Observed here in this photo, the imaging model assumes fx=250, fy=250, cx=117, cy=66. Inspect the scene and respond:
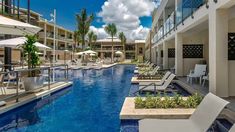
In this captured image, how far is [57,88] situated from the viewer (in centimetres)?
1198

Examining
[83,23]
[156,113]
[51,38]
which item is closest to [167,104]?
[156,113]

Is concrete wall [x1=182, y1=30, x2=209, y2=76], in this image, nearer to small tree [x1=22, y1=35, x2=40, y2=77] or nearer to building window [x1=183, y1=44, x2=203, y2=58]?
building window [x1=183, y1=44, x2=203, y2=58]

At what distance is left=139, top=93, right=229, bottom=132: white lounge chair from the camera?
14.3ft

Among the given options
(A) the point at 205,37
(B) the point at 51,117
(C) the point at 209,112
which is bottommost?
(B) the point at 51,117

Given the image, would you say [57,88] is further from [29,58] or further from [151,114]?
[151,114]

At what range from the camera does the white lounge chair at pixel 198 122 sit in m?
4.34

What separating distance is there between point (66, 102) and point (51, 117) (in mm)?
2311

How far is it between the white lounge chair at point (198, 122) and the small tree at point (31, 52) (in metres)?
6.85

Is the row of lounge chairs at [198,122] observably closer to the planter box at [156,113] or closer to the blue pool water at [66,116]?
the planter box at [156,113]

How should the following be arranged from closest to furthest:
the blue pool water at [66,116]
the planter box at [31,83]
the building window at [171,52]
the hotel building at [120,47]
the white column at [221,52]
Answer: the blue pool water at [66,116] → the white column at [221,52] → the planter box at [31,83] → the building window at [171,52] → the hotel building at [120,47]

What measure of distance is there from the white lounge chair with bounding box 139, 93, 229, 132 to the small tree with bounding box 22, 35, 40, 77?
6.85 meters

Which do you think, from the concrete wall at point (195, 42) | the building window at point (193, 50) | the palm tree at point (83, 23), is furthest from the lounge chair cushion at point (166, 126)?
the palm tree at point (83, 23)

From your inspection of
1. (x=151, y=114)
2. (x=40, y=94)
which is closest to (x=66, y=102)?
(x=40, y=94)

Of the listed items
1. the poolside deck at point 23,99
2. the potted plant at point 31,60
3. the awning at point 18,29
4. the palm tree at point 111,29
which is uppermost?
the palm tree at point 111,29
